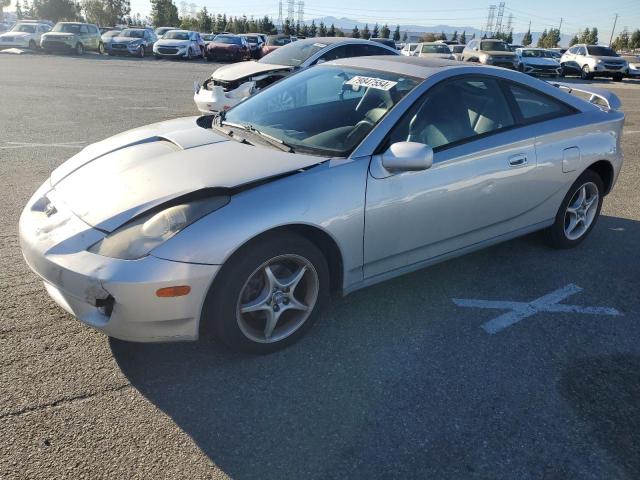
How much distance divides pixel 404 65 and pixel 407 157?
1.10 m

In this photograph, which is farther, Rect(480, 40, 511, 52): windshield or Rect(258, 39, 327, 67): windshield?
Rect(480, 40, 511, 52): windshield

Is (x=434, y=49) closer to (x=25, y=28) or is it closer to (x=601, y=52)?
(x=601, y=52)

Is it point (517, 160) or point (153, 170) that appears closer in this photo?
point (153, 170)

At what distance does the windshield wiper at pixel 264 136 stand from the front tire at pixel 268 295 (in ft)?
2.16

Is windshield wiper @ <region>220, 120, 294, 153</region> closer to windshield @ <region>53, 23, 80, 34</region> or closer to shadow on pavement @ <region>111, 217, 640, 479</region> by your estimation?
shadow on pavement @ <region>111, 217, 640, 479</region>

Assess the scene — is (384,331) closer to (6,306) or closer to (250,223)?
(250,223)

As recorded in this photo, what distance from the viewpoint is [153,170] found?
9.80 ft

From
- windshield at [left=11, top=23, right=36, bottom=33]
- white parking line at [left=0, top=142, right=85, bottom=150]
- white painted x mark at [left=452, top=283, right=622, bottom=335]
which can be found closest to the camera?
white painted x mark at [left=452, top=283, right=622, bottom=335]

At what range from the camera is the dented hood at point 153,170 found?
2.71 metres

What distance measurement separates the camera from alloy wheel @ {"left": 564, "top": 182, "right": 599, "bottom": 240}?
4410 millimetres

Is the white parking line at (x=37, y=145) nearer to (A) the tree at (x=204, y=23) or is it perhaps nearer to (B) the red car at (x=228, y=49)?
(B) the red car at (x=228, y=49)

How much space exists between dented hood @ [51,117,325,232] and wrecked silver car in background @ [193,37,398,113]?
14.8 feet

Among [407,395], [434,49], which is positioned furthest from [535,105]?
[434,49]

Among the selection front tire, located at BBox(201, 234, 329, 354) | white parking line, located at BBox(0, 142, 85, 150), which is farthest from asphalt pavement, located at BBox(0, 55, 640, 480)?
white parking line, located at BBox(0, 142, 85, 150)
